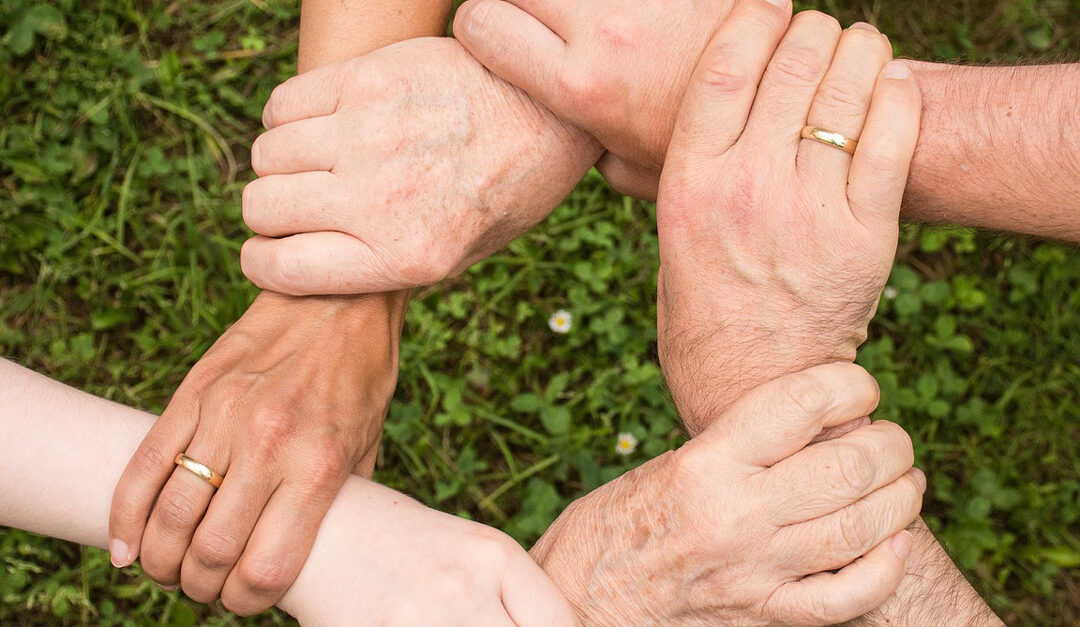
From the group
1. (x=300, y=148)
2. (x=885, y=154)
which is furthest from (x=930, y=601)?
(x=300, y=148)

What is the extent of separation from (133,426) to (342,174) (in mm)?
770

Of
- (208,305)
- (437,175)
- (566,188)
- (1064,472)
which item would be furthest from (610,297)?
(1064,472)

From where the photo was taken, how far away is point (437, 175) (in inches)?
84.5

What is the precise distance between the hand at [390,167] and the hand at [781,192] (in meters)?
0.47

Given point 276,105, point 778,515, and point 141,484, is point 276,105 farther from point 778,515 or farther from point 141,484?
point 778,515

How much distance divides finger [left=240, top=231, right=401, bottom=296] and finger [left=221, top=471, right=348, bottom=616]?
50 centimetres

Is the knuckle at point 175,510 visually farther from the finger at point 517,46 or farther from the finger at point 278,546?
the finger at point 517,46

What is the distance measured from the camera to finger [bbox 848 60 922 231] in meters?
1.82

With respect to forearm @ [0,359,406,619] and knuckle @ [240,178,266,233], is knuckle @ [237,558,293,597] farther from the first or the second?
knuckle @ [240,178,266,233]

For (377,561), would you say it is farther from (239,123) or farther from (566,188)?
(239,123)

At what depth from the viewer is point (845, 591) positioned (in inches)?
69.7

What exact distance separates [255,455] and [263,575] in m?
0.26

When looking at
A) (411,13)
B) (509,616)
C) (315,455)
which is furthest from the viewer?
(411,13)

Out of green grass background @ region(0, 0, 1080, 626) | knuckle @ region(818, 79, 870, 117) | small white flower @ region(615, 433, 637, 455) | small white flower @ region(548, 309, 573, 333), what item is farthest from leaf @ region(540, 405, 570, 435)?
knuckle @ region(818, 79, 870, 117)
